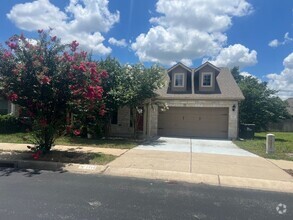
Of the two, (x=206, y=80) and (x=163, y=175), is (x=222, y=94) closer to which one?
(x=206, y=80)

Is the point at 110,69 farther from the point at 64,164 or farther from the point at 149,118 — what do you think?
the point at 64,164

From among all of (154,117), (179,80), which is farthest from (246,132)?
(154,117)

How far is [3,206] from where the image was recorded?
5172 mm

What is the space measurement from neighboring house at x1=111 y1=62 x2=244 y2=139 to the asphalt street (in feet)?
37.8

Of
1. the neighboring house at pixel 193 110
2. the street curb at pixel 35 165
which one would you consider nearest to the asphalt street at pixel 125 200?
the street curb at pixel 35 165

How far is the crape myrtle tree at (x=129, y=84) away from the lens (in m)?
16.0

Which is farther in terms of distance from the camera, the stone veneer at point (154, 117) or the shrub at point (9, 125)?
the stone veneer at point (154, 117)

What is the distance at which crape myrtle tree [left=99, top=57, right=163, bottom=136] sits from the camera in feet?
52.4

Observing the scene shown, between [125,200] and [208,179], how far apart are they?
9.48 feet

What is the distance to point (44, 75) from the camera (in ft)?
29.1

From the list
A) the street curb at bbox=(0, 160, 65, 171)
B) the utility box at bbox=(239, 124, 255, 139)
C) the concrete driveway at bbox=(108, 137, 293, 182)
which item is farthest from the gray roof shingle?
the street curb at bbox=(0, 160, 65, 171)

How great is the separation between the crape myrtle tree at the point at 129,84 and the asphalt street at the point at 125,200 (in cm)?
863

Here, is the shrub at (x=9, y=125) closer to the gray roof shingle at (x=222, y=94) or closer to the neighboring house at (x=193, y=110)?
the neighboring house at (x=193, y=110)

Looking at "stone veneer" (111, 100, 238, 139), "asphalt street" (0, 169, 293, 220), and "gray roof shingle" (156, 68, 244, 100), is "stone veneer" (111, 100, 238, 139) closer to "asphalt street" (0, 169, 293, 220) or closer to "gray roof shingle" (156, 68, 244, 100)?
"gray roof shingle" (156, 68, 244, 100)
